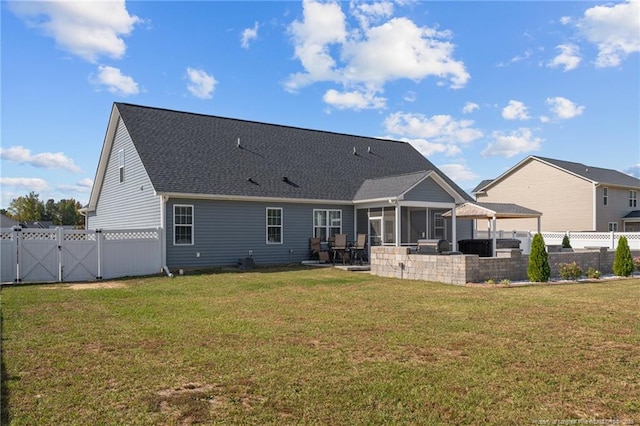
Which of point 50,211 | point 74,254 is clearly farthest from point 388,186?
point 50,211

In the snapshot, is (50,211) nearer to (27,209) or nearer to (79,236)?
(27,209)

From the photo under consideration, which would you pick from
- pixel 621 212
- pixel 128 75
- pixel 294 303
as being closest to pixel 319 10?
pixel 128 75

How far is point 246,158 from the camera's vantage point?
65.7 feet

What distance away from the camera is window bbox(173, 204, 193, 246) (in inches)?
651

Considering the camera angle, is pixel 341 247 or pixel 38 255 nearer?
pixel 38 255

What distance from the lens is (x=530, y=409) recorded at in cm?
386

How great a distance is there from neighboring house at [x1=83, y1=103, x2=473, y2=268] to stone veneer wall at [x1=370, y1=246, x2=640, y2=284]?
3489 millimetres

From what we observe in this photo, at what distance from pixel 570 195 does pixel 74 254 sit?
32.7 meters

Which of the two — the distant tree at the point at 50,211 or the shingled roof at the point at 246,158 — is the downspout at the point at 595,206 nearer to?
the shingled roof at the point at 246,158

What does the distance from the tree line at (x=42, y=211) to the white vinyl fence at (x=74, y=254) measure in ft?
169

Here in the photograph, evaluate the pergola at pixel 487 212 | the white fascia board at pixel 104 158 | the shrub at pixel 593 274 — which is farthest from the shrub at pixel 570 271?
the white fascia board at pixel 104 158

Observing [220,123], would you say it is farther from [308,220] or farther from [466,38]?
[466,38]

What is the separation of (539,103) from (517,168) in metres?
18.7

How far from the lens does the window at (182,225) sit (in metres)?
16.5
